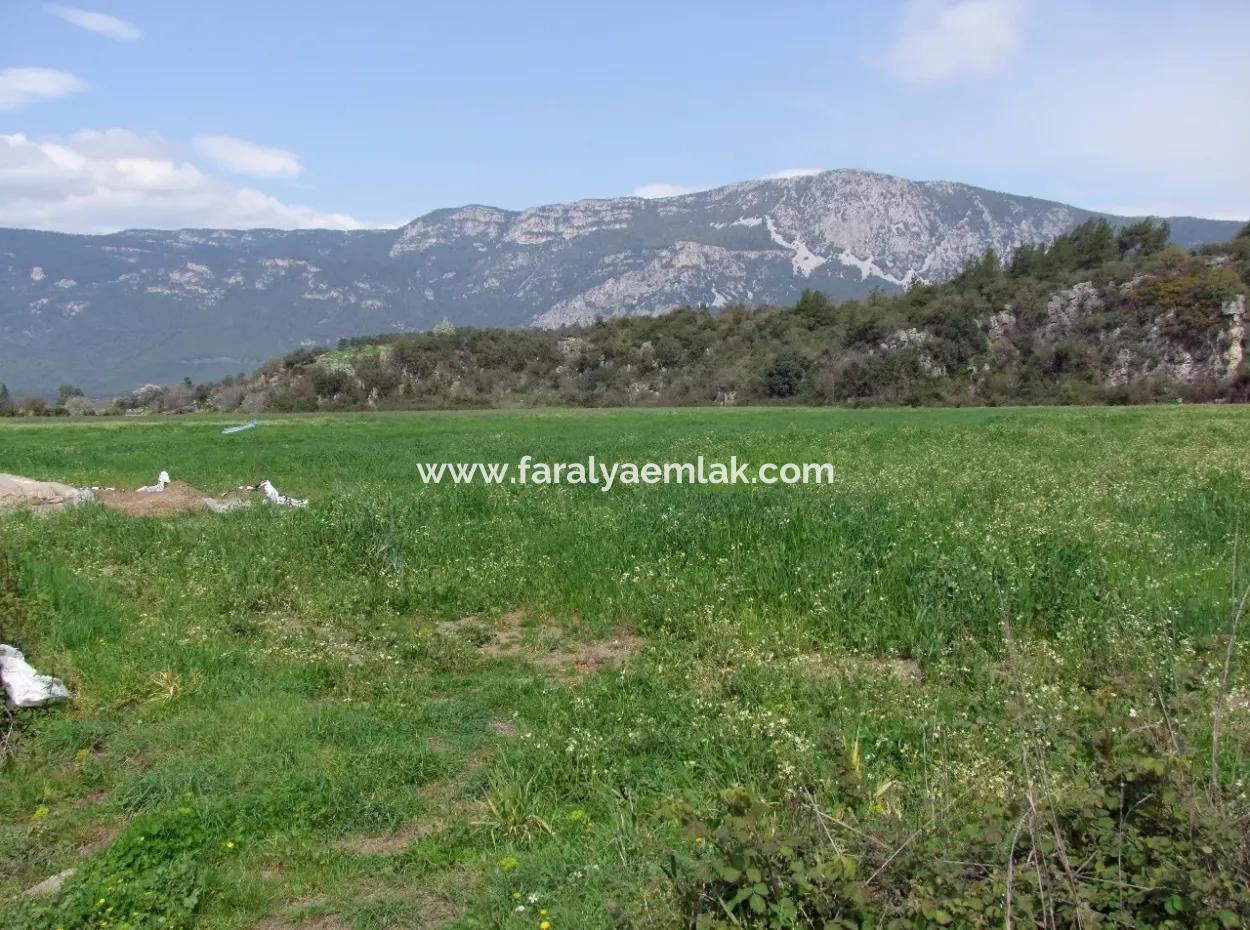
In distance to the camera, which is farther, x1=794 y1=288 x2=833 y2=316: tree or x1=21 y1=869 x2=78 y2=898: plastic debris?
x1=794 y1=288 x2=833 y2=316: tree

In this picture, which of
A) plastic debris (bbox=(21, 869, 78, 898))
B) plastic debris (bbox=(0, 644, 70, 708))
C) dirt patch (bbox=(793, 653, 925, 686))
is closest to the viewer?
plastic debris (bbox=(21, 869, 78, 898))

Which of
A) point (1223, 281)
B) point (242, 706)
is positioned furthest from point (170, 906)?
point (1223, 281)

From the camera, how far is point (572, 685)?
24.3ft

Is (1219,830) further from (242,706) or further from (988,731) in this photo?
(242,706)

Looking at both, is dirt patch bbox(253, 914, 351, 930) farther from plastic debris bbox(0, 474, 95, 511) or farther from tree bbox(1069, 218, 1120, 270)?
tree bbox(1069, 218, 1120, 270)

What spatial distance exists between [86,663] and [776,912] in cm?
719

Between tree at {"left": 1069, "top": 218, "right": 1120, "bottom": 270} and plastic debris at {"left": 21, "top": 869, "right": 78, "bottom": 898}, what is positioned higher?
tree at {"left": 1069, "top": 218, "right": 1120, "bottom": 270}

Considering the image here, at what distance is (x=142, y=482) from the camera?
2062 centimetres

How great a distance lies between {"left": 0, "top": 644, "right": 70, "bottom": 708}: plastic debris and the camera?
6884 millimetres

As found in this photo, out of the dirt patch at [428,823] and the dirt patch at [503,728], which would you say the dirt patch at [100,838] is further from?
the dirt patch at [503,728]

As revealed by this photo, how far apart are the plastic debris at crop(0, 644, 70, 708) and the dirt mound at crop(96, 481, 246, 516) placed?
28.0 ft

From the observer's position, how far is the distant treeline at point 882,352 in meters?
68.3

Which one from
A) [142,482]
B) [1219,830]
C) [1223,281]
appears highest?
[1223,281]

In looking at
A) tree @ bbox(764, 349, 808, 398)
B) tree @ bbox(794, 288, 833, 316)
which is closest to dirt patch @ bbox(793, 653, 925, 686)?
tree @ bbox(764, 349, 808, 398)
